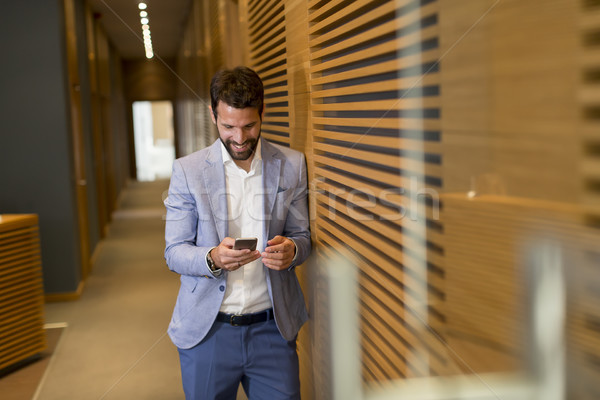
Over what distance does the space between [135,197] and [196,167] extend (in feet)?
43.8

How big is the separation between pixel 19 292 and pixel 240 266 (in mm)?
2844

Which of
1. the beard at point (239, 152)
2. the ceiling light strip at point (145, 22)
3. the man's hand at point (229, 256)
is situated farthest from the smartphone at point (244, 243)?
the ceiling light strip at point (145, 22)

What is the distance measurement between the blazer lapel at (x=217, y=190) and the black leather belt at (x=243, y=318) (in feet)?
0.91

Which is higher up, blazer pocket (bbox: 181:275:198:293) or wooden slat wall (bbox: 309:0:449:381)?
wooden slat wall (bbox: 309:0:449:381)

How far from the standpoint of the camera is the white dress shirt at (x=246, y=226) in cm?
217

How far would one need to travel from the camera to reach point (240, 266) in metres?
2.04

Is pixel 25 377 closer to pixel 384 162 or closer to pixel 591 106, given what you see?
pixel 384 162

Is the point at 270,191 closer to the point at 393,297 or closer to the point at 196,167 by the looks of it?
the point at 196,167

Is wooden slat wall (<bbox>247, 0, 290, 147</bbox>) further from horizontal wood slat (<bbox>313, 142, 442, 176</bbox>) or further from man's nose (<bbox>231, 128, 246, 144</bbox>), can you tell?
horizontal wood slat (<bbox>313, 142, 442, 176</bbox>)

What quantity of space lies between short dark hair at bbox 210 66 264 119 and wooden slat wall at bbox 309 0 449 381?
0.75ft

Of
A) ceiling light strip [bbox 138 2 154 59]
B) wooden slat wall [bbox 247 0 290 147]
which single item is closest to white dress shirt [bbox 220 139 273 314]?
wooden slat wall [bbox 247 0 290 147]

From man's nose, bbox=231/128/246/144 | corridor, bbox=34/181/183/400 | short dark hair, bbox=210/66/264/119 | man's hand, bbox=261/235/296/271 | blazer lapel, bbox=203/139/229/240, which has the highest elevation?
short dark hair, bbox=210/66/264/119

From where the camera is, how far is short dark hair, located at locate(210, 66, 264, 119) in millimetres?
2082

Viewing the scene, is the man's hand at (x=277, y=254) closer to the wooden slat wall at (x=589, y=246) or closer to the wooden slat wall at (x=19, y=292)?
the wooden slat wall at (x=589, y=246)
